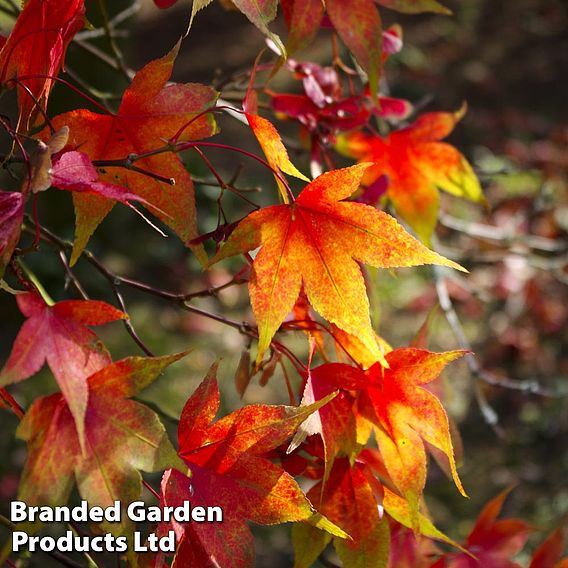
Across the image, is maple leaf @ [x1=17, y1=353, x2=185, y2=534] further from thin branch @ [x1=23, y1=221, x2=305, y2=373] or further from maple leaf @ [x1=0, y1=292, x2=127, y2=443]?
thin branch @ [x1=23, y1=221, x2=305, y2=373]

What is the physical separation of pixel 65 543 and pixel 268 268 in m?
0.35

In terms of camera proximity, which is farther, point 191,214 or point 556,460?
point 556,460

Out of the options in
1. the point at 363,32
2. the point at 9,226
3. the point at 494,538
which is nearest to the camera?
the point at 9,226

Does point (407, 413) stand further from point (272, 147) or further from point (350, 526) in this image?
point (272, 147)

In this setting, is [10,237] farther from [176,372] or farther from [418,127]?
[176,372]

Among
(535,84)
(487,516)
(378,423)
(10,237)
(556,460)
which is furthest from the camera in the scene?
(535,84)

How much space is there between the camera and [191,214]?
2.35ft

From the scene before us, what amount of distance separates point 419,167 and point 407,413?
42cm

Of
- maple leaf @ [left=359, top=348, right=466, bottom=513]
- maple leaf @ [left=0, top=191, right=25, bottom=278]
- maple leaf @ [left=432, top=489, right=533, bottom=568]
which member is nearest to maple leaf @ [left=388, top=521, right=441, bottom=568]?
maple leaf @ [left=432, top=489, right=533, bottom=568]

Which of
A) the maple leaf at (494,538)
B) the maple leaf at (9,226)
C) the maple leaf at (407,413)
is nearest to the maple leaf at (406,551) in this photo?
the maple leaf at (494,538)

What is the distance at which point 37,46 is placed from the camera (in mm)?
698

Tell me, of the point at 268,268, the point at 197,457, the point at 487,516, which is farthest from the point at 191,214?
the point at 487,516

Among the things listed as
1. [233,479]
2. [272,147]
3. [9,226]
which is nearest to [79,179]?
[9,226]

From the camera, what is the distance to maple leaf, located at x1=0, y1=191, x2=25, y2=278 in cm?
55
